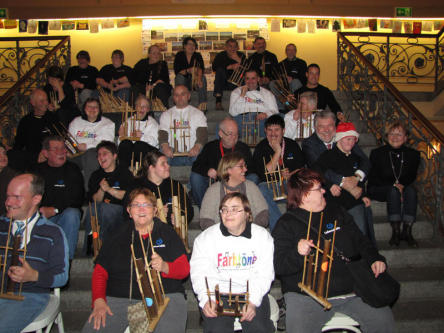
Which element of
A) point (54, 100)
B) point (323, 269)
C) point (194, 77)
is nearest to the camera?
point (323, 269)

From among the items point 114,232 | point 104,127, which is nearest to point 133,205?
point 114,232

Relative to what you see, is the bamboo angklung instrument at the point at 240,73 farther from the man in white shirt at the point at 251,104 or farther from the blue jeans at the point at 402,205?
the blue jeans at the point at 402,205

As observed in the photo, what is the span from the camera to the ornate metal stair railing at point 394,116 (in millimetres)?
4055

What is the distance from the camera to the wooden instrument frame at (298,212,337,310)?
2486mm

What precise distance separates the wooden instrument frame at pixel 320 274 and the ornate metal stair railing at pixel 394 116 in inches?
73.6

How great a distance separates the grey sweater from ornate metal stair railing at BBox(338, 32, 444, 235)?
1.71 metres

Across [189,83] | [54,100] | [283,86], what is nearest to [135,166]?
[54,100]

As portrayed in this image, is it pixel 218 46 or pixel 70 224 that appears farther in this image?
pixel 218 46

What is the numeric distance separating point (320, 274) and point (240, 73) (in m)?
4.51

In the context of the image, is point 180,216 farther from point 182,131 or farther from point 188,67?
point 188,67

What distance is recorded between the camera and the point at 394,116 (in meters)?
5.18

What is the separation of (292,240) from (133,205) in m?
1.00

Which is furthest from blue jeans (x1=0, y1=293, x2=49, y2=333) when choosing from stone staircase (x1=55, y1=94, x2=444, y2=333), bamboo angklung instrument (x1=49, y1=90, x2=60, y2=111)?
bamboo angklung instrument (x1=49, y1=90, x2=60, y2=111)

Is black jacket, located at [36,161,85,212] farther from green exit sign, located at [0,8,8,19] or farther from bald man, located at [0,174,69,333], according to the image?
green exit sign, located at [0,8,8,19]
